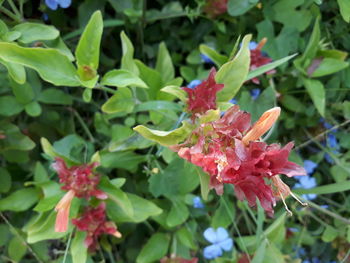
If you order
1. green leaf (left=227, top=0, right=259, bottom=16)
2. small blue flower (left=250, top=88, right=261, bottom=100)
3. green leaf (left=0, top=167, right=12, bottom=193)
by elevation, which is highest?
green leaf (left=227, top=0, right=259, bottom=16)

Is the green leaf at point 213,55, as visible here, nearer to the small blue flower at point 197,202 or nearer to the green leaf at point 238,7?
the green leaf at point 238,7

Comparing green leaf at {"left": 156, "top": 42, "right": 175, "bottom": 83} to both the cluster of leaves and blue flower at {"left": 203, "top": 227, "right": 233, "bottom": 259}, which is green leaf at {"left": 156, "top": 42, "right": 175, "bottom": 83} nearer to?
the cluster of leaves

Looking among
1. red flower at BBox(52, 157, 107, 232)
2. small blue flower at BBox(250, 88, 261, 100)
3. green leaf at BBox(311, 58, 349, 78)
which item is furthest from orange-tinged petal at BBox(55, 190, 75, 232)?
green leaf at BBox(311, 58, 349, 78)

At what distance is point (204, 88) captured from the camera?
90 centimetres

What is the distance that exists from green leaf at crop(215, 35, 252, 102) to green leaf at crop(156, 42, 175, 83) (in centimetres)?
35

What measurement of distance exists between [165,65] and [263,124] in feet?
2.01

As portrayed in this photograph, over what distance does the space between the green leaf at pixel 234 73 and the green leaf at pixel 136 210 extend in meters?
0.39

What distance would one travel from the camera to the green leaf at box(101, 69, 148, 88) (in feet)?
3.05

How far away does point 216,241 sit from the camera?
1.29 m

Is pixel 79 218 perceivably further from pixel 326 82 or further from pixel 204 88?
pixel 326 82

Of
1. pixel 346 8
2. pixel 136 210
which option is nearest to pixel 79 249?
pixel 136 210

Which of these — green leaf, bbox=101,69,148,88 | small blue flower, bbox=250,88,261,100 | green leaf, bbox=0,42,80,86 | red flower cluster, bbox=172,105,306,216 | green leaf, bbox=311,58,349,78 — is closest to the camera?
red flower cluster, bbox=172,105,306,216

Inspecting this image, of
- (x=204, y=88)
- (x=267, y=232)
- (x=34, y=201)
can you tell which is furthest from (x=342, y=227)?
(x=34, y=201)

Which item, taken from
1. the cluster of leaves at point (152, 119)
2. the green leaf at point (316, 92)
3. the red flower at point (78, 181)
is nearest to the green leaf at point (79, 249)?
the cluster of leaves at point (152, 119)
